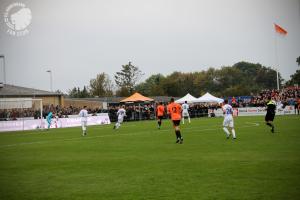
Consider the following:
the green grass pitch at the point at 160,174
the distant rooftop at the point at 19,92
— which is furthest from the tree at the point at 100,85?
the green grass pitch at the point at 160,174

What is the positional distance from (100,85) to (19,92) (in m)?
36.4

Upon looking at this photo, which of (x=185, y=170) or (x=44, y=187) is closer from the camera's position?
(x=44, y=187)

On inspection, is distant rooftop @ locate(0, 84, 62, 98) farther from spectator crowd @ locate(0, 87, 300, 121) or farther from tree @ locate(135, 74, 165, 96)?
tree @ locate(135, 74, 165, 96)

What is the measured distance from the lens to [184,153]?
17.1m

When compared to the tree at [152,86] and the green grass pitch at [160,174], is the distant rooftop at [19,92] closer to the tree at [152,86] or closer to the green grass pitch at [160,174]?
the green grass pitch at [160,174]

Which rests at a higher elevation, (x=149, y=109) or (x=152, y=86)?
(x=152, y=86)

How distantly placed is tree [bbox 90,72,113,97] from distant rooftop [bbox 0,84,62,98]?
2878cm

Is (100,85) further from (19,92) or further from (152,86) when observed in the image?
(19,92)

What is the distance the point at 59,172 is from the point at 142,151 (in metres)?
5.55

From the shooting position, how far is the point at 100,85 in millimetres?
100812

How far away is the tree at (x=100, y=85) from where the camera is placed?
99750 millimetres

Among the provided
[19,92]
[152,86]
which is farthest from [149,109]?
[152,86]

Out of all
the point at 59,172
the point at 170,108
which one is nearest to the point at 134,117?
the point at 170,108

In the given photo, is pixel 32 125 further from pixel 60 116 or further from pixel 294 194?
pixel 294 194
